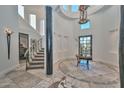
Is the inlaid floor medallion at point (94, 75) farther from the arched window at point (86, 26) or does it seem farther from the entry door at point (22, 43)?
the arched window at point (86, 26)

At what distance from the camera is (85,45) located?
27.6 ft

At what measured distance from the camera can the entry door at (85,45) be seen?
26.5 ft

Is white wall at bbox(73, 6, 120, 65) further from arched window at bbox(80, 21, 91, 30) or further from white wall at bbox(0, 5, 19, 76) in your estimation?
white wall at bbox(0, 5, 19, 76)

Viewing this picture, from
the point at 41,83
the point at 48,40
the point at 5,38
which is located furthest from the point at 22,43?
the point at 41,83

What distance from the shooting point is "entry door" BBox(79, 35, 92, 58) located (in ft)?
26.5

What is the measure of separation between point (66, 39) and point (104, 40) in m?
2.93

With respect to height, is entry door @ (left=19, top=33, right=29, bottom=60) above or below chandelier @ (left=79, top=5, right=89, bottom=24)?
below

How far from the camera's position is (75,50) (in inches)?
351

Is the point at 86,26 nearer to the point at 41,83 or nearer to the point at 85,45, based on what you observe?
the point at 85,45

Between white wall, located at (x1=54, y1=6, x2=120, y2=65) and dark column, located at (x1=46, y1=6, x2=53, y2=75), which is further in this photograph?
white wall, located at (x1=54, y1=6, x2=120, y2=65)

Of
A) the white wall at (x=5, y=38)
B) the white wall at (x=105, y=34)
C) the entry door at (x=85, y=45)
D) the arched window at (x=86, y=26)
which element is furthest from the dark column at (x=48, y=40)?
the arched window at (x=86, y=26)

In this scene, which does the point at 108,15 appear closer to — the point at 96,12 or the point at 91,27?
the point at 96,12

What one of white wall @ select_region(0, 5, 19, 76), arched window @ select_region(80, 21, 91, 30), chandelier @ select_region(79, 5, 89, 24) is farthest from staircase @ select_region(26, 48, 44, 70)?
arched window @ select_region(80, 21, 91, 30)
